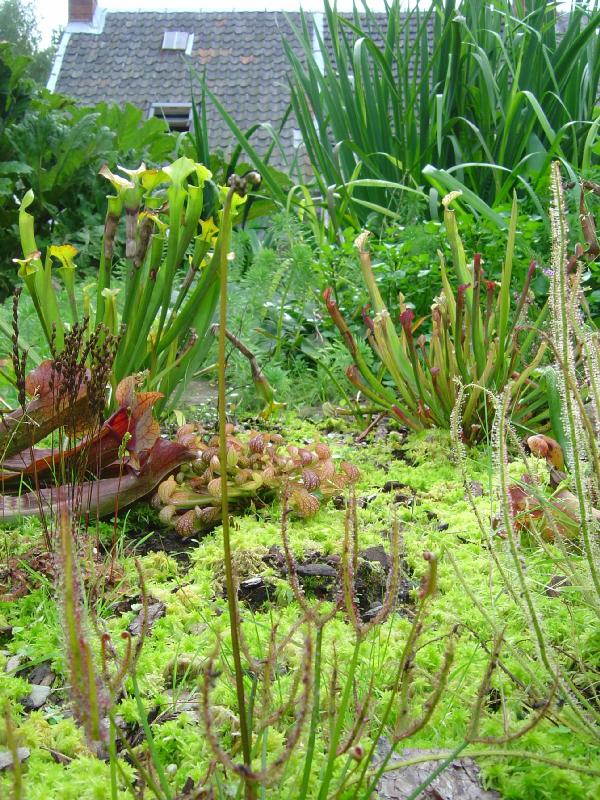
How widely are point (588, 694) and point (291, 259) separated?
10.1 feet

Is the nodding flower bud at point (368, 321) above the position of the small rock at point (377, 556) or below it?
above

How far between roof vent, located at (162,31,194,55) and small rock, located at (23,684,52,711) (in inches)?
758

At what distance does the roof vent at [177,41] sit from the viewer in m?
17.9

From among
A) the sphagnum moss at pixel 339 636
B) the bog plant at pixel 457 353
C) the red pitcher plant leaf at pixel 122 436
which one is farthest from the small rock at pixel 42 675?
the bog plant at pixel 457 353

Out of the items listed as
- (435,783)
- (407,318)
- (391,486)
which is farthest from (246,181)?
(407,318)

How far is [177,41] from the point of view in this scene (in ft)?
58.9

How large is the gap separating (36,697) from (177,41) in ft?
64.1

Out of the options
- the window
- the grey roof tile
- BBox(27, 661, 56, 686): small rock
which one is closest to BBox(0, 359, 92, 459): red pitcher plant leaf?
BBox(27, 661, 56, 686): small rock

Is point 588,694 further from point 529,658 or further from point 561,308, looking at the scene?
point 561,308

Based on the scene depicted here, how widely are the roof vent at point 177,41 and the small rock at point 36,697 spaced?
19248 mm

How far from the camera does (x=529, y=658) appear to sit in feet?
4.26

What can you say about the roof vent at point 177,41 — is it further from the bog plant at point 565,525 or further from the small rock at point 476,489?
the bog plant at point 565,525

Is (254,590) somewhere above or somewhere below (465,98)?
below

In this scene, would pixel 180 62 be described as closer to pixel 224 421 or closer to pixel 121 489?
pixel 121 489
